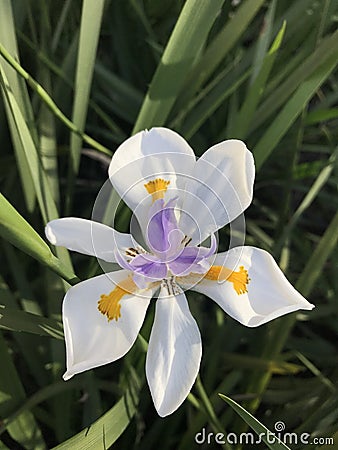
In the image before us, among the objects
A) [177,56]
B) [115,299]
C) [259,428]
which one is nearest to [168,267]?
[115,299]

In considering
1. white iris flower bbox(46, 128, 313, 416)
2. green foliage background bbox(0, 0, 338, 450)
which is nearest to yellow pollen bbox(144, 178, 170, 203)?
white iris flower bbox(46, 128, 313, 416)

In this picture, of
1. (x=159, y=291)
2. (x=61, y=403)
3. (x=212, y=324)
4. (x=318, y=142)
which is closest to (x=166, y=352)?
(x=159, y=291)

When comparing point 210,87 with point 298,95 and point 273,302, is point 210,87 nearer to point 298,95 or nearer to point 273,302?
point 298,95

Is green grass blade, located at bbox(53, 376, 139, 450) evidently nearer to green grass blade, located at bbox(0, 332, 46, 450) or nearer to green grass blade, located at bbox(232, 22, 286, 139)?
green grass blade, located at bbox(0, 332, 46, 450)

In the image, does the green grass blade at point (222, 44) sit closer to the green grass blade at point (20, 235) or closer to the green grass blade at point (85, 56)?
the green grass blade at point (85, 56)

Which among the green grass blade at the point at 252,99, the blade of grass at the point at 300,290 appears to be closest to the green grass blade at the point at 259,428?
the blade of grass at the point at 300,290

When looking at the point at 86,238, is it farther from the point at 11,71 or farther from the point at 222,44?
the point at 222,44
